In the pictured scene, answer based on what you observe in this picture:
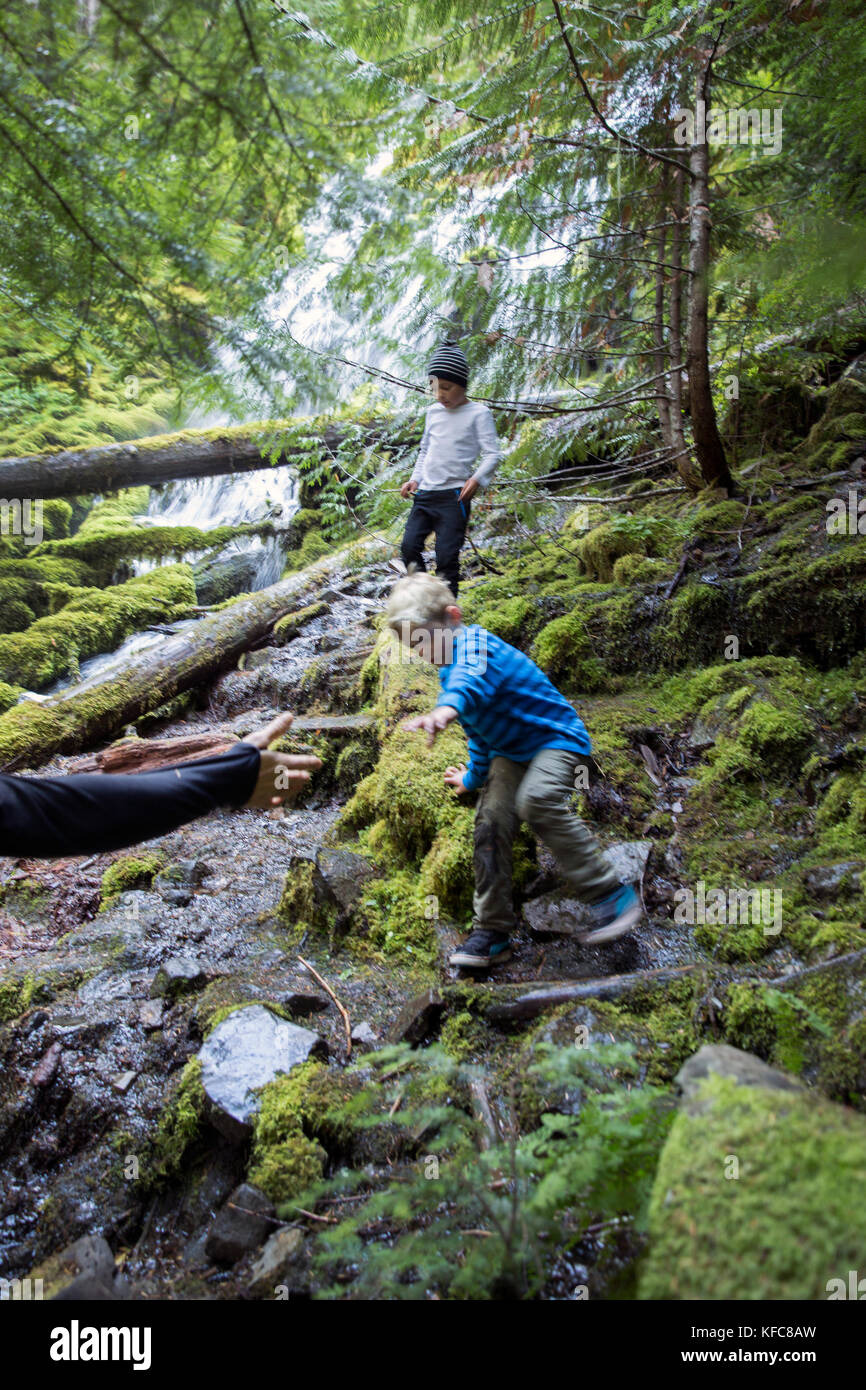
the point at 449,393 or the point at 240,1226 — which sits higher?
the point at 449,393

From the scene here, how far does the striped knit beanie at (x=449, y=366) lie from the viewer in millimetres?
5367

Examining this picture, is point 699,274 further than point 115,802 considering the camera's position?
Yes

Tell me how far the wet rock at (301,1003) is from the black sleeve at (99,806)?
1399 millimetres

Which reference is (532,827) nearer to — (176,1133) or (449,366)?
(176,1133)

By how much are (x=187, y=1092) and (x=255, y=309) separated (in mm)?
3228

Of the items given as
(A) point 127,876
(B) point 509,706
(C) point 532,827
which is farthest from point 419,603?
(A) point 127,876

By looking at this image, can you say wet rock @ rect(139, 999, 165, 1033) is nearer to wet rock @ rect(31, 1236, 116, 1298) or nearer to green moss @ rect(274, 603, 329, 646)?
wet rock @ rect(31, 1236, 116, 1298)

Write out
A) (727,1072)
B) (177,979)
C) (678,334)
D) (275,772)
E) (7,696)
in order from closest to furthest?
1. (727,1072)
2. (275,772)
3. (177,979)
4. (678,334)
5. (7,696)

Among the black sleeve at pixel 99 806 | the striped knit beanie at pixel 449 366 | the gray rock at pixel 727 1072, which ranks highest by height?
the striped knit beanie at pixel 449 366

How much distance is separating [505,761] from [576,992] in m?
1.12

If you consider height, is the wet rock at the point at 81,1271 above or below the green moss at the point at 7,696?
below

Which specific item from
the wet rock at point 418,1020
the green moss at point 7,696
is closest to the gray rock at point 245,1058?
the wet rock at point 418,1020

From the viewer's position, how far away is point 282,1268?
2.04 m

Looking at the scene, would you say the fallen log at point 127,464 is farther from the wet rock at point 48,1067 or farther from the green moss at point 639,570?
the wet rock at point 48,1067
